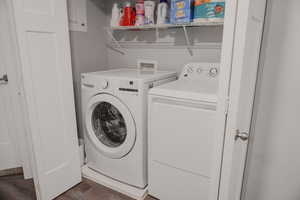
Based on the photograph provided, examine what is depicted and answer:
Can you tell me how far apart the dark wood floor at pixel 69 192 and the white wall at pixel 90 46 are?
2.01 ft

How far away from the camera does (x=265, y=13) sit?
3.60 feet

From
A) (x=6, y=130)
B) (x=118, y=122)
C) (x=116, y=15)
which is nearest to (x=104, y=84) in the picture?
(x=118, y=122)

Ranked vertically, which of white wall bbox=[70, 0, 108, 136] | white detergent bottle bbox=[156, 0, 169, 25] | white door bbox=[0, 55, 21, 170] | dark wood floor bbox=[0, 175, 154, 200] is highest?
white detergent bottle bbox=[156, 0, 169, 25]

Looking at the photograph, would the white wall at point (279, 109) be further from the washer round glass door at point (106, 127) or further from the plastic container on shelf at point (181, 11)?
the washer round glass door at point (106, 127)

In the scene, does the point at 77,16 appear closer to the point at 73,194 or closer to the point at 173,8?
the point at 173,8

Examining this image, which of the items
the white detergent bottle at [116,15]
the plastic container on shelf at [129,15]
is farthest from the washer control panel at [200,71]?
the white detergent bottle at [116,15]

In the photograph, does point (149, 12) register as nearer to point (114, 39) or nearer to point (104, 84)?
point (114, 39)

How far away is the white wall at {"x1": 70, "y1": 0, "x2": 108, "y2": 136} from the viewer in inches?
80.7

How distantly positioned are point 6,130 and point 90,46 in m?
1.28

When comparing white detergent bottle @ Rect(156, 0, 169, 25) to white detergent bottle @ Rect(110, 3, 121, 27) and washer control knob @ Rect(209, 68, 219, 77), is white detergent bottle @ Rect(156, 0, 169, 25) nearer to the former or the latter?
white detergent bottle @ Rect(110, 3, 121, 27)

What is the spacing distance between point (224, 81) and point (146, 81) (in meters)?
0.86

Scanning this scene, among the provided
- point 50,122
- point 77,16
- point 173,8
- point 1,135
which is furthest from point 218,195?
point 1,135

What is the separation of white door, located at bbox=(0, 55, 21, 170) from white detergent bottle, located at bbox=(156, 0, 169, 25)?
5.28 ft

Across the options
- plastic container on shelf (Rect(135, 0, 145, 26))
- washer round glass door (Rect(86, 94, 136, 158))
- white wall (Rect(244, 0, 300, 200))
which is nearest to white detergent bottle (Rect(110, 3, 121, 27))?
plastic container on shelf (Rect(135, 0, 145, 26))
